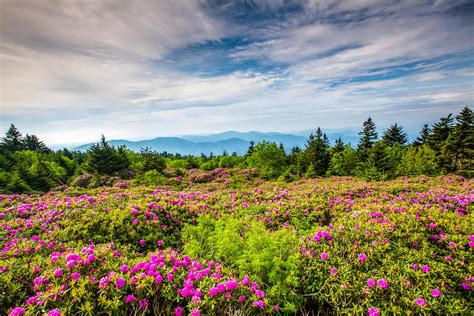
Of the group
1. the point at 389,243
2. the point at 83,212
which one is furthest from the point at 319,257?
the point at 83,212

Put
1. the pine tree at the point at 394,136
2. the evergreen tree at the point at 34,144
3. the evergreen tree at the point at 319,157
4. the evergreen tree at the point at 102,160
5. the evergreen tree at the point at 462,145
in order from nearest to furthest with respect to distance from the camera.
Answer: the evergreen tree at the point at 462,145 < the evergreen tree at the point at 102,160 < the evergreen tree at the point at 319,157 < the pine tree at the point at 394,136 < the evergreen tree at the point at 34,144

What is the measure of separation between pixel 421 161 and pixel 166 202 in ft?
99.0

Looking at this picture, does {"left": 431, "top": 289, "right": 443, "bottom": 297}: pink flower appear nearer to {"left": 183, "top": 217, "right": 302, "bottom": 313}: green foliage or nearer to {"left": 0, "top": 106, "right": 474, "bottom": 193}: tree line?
{"left": 183, "top": 217, "right": 302, "bottom": 313}: green foliage

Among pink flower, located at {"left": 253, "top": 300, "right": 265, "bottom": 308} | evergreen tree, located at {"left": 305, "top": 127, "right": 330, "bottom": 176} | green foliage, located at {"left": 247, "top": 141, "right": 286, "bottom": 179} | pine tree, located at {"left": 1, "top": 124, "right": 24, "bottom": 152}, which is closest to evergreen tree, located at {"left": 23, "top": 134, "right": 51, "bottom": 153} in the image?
pine tree, located at {"left": 1, "top": 124, "right": 24, "bottom": 152}

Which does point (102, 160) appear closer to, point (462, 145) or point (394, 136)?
point (462, 145)

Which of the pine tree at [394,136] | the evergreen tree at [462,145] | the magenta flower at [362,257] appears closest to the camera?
the magenta flower at [362,257]

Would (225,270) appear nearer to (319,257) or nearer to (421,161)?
(319,257)

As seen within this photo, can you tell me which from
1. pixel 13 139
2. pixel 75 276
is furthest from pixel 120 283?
pixel 13 139

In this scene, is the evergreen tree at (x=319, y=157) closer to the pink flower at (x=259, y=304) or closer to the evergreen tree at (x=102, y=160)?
the evergreen tree at (x=102, y=160)

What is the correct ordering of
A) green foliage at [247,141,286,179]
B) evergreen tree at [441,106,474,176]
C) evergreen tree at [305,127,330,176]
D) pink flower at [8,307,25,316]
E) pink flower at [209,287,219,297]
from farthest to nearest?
green foliage at [247,141,286,179] < evergreen tree at [305,127,330,176] < evergreen tree at [441,106,474,176] < pink flower at [209,287,219,297] < pink flower at [8,307,25,316]

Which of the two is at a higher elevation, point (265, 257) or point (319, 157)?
point (319, 157)

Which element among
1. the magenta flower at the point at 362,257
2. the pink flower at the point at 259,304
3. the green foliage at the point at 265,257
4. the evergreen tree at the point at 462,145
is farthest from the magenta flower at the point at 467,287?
the evergreen tree at the point at 462,145

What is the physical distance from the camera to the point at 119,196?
801 centimetres

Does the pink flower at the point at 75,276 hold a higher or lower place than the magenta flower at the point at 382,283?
higher
